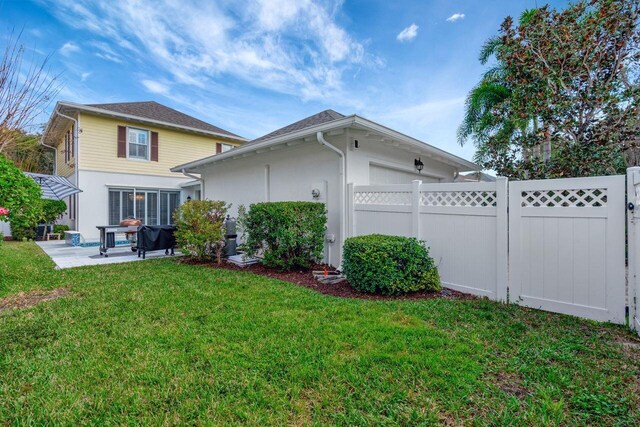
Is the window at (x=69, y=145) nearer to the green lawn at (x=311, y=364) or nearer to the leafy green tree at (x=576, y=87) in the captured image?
the green lawn at (x=311, y=364)

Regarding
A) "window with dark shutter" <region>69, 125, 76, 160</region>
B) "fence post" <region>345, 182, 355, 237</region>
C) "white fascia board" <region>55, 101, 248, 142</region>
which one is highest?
"white fascia board" <region>55, 101, 248, 142</region>

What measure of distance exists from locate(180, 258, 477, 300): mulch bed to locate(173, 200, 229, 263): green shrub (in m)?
0.53

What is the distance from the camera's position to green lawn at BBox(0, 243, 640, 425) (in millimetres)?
1932

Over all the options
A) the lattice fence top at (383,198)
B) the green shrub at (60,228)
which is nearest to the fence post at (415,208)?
the lattice fence top at (383,198)

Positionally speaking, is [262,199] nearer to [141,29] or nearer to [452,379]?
[141,29]

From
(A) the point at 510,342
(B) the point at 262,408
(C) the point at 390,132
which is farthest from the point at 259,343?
(C) the point at 390,132

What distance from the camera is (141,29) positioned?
8.73 m

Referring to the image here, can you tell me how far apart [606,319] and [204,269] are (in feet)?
21.6

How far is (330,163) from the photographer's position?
6547 millimetres

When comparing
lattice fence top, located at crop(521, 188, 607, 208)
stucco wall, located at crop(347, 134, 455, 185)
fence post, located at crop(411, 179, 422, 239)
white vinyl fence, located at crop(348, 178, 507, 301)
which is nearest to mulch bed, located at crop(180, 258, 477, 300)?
white vinyl fence, located at crop(348, 178, 507, 301)

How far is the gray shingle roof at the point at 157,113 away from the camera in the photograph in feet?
41.9

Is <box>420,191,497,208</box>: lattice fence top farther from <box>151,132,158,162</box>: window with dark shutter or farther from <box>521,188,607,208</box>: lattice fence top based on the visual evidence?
<box>151,132,158,162</box>: window with dark shutter

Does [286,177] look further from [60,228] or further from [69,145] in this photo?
[60,228]

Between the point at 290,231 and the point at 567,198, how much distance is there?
14.1 ft
